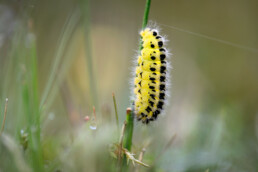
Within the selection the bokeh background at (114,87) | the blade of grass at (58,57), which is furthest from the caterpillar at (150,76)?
the blade of grass at (58,57)

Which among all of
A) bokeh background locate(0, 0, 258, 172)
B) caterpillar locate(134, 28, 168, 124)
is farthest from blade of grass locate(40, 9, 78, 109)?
caterpillar locate(134, 28, 168, 124)

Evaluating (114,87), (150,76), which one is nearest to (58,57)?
(150,76)

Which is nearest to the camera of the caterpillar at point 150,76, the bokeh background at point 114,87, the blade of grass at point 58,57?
the bokeh background at point 114,87

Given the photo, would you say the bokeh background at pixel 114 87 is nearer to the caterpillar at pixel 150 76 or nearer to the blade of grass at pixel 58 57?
the blade of grass at pixel 58 57

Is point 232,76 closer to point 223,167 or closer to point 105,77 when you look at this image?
point 105,77

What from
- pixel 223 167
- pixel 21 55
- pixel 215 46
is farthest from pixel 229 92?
pixel 21 55

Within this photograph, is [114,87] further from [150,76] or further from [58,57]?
[58,57]
